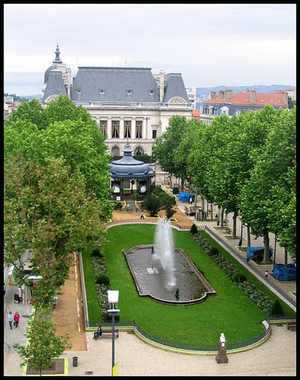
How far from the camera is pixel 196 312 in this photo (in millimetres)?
43094

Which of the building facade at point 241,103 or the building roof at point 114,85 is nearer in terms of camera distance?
the building roof at point 114,85

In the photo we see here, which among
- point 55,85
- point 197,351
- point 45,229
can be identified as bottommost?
point 197,351

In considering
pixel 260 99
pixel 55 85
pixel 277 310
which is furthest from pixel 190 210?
pixel 260 99

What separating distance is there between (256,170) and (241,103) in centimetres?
9980

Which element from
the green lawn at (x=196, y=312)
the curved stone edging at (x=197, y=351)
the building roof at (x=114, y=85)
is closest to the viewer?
the curved stone edging at (x=197, y=351)

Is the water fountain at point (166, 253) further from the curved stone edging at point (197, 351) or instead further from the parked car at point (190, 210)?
the curved stone edging at point (197, 351)

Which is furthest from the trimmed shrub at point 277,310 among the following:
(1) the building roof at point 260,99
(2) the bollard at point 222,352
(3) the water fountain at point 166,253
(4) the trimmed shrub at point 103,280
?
(1) the building roof at point 260,99

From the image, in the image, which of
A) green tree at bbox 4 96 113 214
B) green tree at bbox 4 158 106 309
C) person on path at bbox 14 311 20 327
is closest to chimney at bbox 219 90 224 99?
green tree at bbox 4 96 113 214

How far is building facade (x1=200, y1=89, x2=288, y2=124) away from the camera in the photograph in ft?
456

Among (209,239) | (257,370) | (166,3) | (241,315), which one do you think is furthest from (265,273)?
(166,3)

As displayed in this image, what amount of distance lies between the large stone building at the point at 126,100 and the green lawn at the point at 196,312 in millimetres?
69456

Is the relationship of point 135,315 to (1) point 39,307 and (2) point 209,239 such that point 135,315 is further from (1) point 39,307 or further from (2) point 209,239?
(2) point 209,239

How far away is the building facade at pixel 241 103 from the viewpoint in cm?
13912

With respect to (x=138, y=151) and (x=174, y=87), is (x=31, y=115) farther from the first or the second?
(x=174, y=87)
